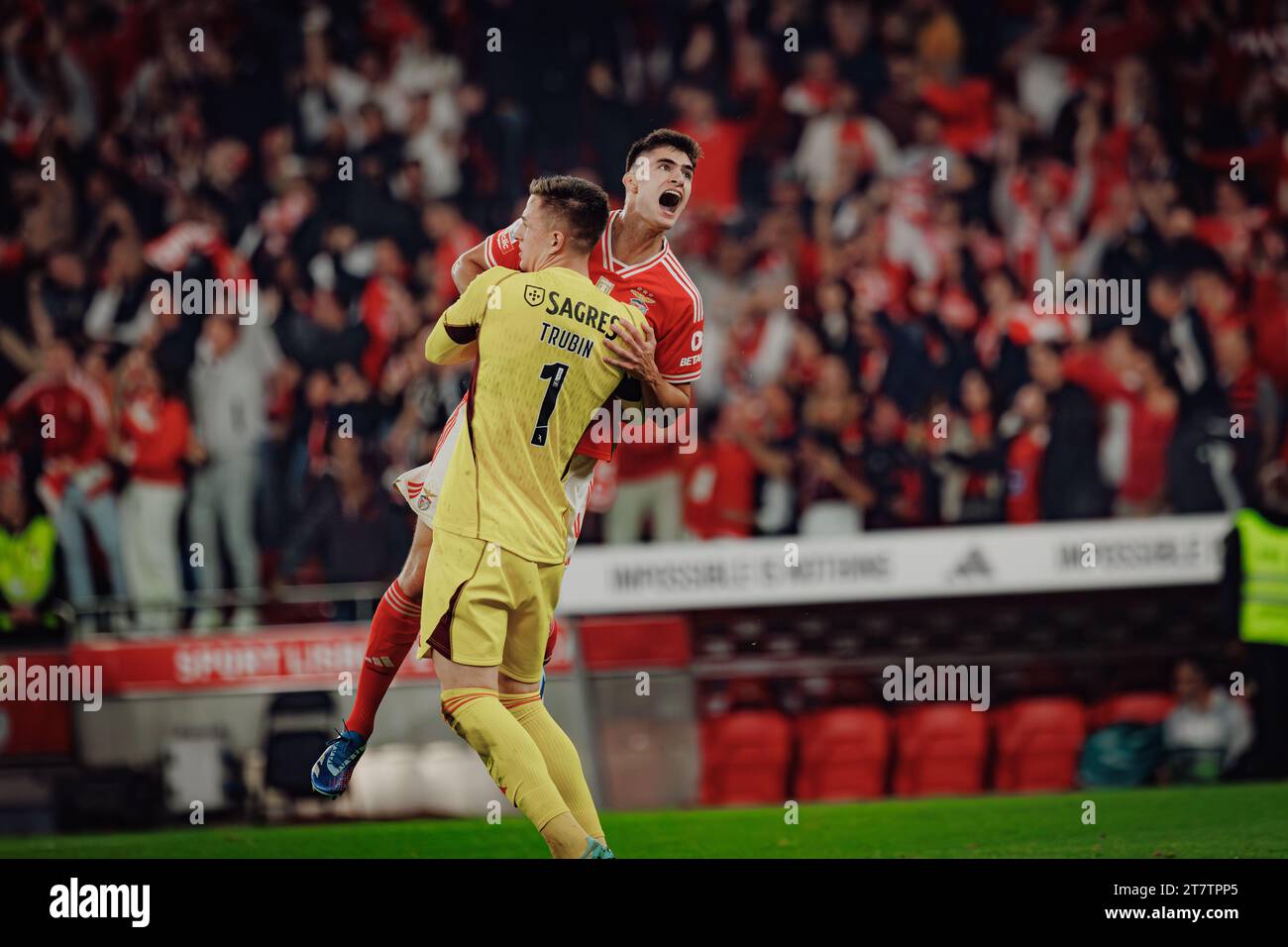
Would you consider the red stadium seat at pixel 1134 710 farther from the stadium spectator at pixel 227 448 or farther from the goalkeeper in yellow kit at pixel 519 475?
the stadium spectator at pixel 227 448

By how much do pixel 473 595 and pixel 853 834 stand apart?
9.66ft

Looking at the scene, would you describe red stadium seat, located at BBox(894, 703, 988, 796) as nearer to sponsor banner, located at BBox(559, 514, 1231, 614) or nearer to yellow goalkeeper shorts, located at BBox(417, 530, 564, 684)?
sponsor banner, located at BBox(559, 514, 1231, 614)

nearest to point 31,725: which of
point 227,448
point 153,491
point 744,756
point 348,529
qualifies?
point 153,491

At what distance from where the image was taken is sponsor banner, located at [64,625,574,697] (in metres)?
11.2

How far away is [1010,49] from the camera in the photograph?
54.4ft

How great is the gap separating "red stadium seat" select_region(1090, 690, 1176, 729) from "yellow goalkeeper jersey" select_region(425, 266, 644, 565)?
226 inches

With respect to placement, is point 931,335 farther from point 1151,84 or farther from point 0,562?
point 0,562

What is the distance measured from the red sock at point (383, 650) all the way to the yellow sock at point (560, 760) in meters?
0.59

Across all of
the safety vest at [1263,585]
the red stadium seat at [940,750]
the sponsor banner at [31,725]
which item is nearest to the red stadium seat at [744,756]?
the red stadium seat at [940,750]

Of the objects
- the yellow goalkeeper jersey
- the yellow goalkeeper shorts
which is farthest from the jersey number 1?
the yellow goalkeeper shorts

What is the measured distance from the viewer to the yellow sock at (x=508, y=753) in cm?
634
